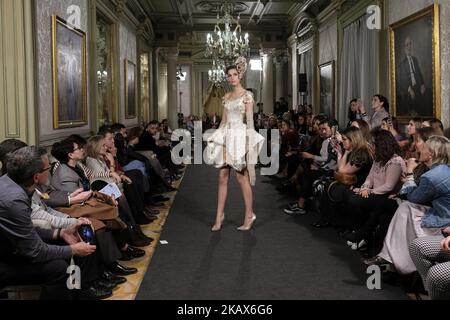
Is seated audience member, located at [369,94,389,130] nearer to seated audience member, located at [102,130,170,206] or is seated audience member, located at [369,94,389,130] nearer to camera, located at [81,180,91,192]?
seated audience member, located at [102,130,170,206]

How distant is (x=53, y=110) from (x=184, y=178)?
4.82m

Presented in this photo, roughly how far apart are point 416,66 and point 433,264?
13.5 ft

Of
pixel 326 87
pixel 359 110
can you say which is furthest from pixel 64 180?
pixel 326 87

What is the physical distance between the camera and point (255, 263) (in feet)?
14.4

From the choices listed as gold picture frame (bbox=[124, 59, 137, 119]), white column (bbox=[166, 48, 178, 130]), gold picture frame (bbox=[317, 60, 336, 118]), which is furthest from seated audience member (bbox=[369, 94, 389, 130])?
white column (bbox=[166, 48, 178, 130])

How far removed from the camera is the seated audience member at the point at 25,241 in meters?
2.62

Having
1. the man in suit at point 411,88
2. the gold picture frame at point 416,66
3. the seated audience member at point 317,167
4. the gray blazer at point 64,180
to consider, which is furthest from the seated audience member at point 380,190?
the gray blazer at point 64,180

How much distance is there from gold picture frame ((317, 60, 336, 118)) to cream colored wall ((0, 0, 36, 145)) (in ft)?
23.8

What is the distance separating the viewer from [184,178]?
1048 centimetres

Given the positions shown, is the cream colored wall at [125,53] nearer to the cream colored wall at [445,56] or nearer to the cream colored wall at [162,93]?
the cream colored wall at [445,56]

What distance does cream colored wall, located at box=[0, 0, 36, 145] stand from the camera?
4.91m

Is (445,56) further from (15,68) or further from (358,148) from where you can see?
(15,68)

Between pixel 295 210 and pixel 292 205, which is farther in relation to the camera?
pixel 292 205

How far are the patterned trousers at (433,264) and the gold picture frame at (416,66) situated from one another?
3256mm
